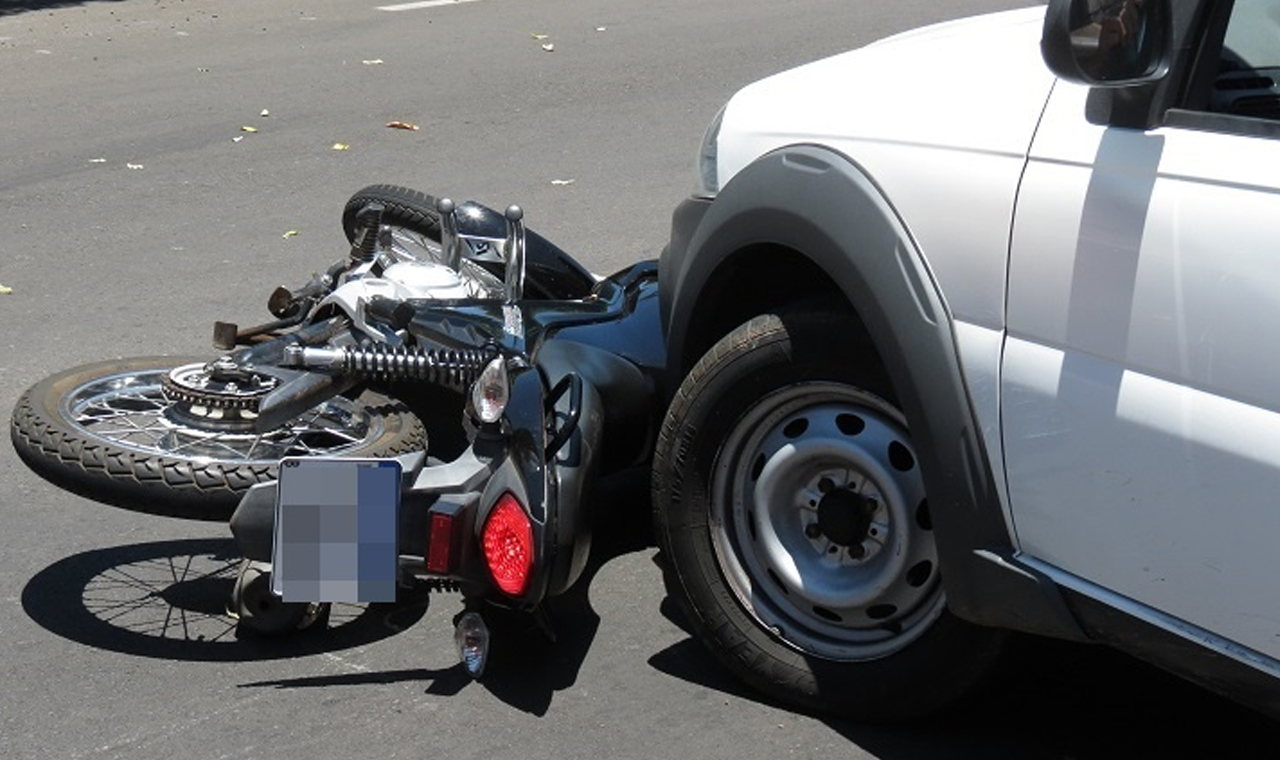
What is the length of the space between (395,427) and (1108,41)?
7.11 ft

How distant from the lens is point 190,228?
8.59 m

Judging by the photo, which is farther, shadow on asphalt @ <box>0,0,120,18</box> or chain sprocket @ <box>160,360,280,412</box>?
shadow on asphalt @ <box>0,0,120,18</box>

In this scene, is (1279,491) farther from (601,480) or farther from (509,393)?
(601,480)

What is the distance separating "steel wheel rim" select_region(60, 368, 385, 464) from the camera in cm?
464

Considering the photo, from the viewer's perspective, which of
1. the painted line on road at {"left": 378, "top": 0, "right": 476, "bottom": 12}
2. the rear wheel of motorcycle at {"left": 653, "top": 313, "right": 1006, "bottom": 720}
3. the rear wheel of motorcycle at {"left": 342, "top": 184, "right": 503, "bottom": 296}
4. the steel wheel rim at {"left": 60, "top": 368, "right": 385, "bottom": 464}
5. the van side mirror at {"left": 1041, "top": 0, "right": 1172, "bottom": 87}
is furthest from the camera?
the painted line on road at {"left": 378, "top": 0, "right": 476, "bottom": 12}

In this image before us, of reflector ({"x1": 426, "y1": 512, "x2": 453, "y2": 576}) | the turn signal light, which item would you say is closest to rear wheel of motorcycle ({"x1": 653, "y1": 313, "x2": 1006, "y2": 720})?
the turn signal light

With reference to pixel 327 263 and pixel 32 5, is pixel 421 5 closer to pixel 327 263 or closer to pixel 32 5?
pixel 32 5

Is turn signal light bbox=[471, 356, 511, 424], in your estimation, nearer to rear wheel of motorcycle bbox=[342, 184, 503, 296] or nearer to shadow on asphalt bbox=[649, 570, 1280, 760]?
shadow on asphalt bbox=[649, 570, 1280, 760]

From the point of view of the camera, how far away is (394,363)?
4.53 metres

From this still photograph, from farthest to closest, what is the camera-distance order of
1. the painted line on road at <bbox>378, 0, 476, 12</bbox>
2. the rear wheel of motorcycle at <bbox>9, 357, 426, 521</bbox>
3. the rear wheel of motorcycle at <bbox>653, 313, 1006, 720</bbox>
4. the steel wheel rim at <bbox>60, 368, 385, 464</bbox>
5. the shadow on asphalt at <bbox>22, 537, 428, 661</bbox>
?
the painted line on road at <bbox>378, 0, 476, 12</bbox>
the steel wheel rim at <bbox>60, 368, 385, 464</bbox>
the shadow on asphalt at <bbox>22, 537, 428, 661</bbox>
the rear wheel of motorcycle at <bbox>9, 357, 426, 521</bbox>
the rear wheel of motorcycle at <bbox>653, 313, 1006, 720</bbox>

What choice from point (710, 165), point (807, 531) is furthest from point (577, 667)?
point (710, 165)

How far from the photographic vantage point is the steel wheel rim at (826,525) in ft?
13.2

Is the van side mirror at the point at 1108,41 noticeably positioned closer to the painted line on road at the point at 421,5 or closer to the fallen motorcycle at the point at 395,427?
the fallen motorcycle at the point at 395,427

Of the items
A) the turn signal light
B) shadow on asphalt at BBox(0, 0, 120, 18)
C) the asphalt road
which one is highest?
the turn signal light
